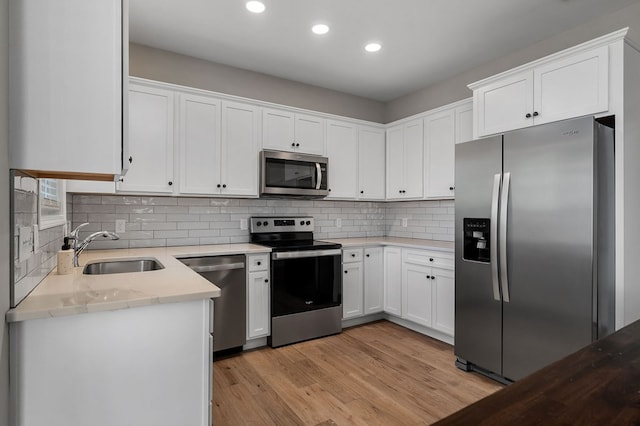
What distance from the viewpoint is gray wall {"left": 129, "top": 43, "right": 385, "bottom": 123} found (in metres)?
3.21

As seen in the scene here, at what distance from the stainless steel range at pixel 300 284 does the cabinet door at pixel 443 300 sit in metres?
0.92

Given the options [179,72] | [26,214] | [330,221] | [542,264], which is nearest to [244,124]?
[179,72]

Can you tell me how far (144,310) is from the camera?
1373 mm

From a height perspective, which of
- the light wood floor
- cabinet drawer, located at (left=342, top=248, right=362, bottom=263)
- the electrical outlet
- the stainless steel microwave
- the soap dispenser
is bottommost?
the light wood floor

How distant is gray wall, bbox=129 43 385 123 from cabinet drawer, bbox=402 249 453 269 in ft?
6.34

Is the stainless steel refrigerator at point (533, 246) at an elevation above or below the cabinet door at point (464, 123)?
below

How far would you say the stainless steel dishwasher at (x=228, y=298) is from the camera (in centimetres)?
289

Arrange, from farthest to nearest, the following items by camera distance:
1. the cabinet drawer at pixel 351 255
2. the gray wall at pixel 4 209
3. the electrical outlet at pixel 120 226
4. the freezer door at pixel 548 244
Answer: the cabinet drawer at pixel 351 255 → the electrical outlet at pixel 120 226 → the freezer door at pixel 548 244 → the gray wall at pixel 4 209

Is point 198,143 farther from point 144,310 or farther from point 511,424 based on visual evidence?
point 511,424

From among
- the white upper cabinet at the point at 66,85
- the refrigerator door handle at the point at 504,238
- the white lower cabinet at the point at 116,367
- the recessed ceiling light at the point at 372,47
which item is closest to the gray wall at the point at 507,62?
the recessed ceiling light at the point at 372,47

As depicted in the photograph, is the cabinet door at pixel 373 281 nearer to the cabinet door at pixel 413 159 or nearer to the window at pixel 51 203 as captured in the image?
the cabinet door at pixel 413 159

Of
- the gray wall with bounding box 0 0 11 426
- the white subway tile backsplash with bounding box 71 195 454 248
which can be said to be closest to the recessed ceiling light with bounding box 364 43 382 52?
the white subway tile backsplash with bounding box 71 195 454 248

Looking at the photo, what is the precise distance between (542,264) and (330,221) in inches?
93.7

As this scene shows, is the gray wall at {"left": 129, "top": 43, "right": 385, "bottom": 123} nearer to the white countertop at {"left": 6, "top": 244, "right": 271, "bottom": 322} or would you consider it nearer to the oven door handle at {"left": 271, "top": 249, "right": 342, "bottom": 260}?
the oven door handle at {"left": 271, "top": 249, "right": 342, "bottom": 260}
